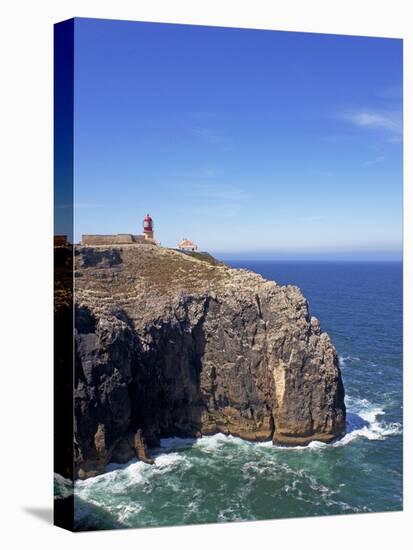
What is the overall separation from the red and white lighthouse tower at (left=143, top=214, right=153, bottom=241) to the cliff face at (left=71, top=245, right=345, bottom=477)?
2.44ft

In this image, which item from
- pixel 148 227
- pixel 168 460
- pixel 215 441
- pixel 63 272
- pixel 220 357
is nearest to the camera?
pixel 63 272

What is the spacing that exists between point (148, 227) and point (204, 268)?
191 inches

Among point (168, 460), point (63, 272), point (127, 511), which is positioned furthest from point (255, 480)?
point (63, 272)

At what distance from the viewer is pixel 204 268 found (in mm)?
25766

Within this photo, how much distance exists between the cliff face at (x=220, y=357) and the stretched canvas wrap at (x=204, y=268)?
2.6 inches

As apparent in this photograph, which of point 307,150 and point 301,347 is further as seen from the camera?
point 301,347

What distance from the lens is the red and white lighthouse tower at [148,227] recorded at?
69.2 feet

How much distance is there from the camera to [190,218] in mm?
22078

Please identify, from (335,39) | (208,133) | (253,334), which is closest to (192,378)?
(253,334)

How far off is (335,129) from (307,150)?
1044 mm

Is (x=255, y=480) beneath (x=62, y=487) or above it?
beneath

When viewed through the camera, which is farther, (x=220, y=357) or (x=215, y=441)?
(x=220, y=357)

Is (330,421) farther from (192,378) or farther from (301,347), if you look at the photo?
(192,378)

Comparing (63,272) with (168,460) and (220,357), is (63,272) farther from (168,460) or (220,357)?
(220,357)
